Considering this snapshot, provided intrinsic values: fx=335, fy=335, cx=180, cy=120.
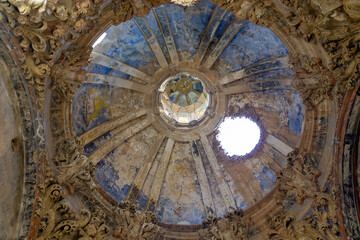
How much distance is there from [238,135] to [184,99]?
3.92 metres

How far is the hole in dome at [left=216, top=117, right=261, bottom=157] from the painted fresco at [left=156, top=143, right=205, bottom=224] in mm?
1803

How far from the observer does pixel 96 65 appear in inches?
552

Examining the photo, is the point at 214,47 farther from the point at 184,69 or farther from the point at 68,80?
the point at 68,80

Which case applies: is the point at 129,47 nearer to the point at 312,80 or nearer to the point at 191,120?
the point at 191,120

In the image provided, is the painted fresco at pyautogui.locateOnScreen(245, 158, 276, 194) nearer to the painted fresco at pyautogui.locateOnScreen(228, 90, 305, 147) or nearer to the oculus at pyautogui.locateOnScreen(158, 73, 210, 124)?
the painted fresco at pyautogui.locateOnScreen(228, 90, 305, 147)

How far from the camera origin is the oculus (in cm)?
1741

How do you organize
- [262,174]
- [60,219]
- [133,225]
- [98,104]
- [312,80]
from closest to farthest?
[60,219], [312,80], [133,225], [262,174], [98,104]

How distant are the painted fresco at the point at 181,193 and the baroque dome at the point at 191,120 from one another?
4 cm

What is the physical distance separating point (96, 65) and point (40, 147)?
212 inches

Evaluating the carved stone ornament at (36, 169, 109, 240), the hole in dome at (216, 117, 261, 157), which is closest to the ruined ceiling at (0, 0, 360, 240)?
the carved stone ornament at (36, 169, 109, 240)

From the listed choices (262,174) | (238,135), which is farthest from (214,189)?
(238,135)

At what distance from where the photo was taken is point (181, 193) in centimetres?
1530

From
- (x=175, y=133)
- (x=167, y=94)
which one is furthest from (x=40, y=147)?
(x=167, y=94)

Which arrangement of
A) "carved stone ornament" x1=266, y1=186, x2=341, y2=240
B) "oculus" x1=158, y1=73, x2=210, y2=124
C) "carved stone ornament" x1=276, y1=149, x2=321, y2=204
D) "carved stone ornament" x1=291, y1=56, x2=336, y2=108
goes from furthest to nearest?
"oculus" x1=158, y1=73, x2=210, y2=124 → "carved stone ornament" x1=276, y1=149, x2=321, y2=204 → "carved stone ornament" x1=266, y1=186, x2=341, y2=240 → "carved stone ornament" x1=291, y1=56, x2=336, y2=108
